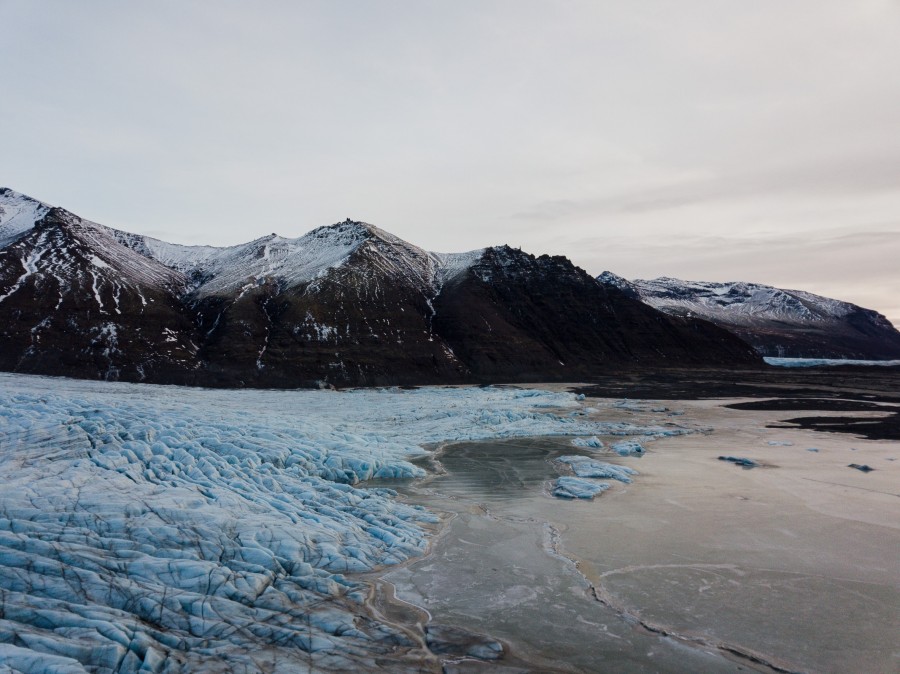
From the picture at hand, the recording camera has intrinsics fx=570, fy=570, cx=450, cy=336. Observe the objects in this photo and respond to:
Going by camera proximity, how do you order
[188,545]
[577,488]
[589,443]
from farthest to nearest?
[589,443], [577,488], [188,545]

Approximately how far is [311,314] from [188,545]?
76.8 m

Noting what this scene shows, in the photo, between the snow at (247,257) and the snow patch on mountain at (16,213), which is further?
the snow at (247,257)

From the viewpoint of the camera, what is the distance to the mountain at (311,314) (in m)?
71.6

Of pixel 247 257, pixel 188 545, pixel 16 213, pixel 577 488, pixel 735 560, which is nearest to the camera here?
pixel 188 545

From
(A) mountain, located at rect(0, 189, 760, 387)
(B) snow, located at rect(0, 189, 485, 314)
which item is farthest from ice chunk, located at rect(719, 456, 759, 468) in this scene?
(B) snow, located at rect(0, 189, 485, 314)

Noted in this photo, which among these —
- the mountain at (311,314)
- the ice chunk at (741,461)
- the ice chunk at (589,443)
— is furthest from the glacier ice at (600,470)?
the mountain at (311,314)

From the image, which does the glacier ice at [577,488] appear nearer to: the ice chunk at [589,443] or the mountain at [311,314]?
the ice chunk at [589,443]

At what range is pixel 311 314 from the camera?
8656 cm

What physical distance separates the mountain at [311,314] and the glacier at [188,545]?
5251 centimetres

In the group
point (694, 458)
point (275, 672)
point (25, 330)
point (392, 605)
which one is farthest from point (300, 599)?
point (25, 330)

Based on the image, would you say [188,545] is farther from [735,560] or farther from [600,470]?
[600,470]

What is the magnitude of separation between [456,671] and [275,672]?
268 centimetres

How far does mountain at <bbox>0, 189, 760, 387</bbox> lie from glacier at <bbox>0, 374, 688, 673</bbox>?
172 ft

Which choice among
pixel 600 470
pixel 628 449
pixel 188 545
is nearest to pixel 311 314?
pixel 628 449
